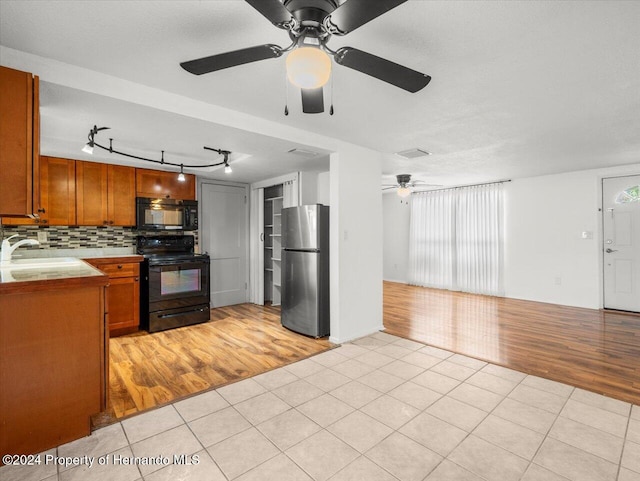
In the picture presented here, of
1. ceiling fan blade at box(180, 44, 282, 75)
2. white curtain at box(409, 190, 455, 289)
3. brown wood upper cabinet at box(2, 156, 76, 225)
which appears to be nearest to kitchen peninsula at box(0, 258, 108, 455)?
ceiling fan blade at box(180, 44, 282, 75)

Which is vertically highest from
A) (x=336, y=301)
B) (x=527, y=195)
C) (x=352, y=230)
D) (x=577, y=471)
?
(x=527, y=195)

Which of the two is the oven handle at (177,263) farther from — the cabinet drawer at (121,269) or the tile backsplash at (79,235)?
the tile backsplash at (79,235)

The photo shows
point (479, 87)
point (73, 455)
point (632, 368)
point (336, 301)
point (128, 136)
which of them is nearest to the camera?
point (73, 455)

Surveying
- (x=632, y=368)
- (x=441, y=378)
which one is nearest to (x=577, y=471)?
(x=441, y=378)

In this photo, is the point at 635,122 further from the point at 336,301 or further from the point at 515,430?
the point at 336,301

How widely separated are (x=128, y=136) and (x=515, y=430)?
A: 13.6 ft

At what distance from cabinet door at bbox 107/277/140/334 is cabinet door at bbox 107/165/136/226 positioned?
84cm

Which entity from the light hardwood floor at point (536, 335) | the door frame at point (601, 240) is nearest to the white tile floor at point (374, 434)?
the light hardwood floor at point (536, 335)

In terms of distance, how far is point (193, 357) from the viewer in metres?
3.17

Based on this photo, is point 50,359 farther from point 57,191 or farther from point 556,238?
point 556,238

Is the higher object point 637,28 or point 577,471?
point 637,28

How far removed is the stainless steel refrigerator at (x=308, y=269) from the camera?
3.72 metres

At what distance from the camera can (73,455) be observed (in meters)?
1.75

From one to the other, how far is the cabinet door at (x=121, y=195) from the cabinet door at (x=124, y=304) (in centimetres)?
84
